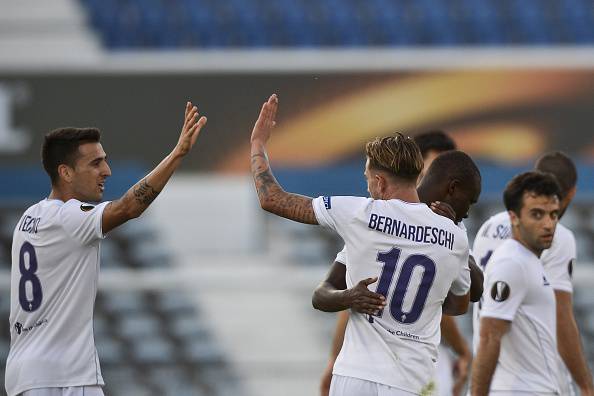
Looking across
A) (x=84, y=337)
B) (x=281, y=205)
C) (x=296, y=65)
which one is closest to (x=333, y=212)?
(x=281, y=205)

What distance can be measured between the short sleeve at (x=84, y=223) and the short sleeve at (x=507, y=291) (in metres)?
1.96

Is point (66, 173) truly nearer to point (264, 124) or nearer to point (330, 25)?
point (264, 124)

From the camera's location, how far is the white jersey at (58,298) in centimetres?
507

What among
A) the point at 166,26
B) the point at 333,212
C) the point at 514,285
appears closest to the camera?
the point at 333,212

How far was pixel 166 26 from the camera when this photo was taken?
15.3 meters

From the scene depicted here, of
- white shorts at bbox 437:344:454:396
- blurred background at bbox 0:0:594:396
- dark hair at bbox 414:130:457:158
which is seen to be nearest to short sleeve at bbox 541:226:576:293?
dark hair at bbox 414:130:457:158

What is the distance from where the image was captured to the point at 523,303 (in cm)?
579

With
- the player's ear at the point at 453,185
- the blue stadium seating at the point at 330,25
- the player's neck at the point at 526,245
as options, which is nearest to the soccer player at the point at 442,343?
the player's neck at the point at 526,245

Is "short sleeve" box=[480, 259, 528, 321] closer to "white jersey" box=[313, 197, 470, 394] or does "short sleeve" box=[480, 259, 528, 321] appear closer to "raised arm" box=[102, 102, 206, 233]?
"white jersey" box=[313, 197, 470, 394]

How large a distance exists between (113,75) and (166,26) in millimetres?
2095

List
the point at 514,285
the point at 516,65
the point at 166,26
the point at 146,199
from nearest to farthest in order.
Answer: the point at 146,199 → the point at 514,285 → the point at 516,65 → the point at 166,26

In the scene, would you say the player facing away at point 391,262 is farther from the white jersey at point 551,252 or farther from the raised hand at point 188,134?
the white jersey at point 551,252

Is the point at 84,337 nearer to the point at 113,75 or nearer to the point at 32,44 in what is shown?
the point at 113,75

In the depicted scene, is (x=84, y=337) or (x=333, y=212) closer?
(x=333, y=212)
